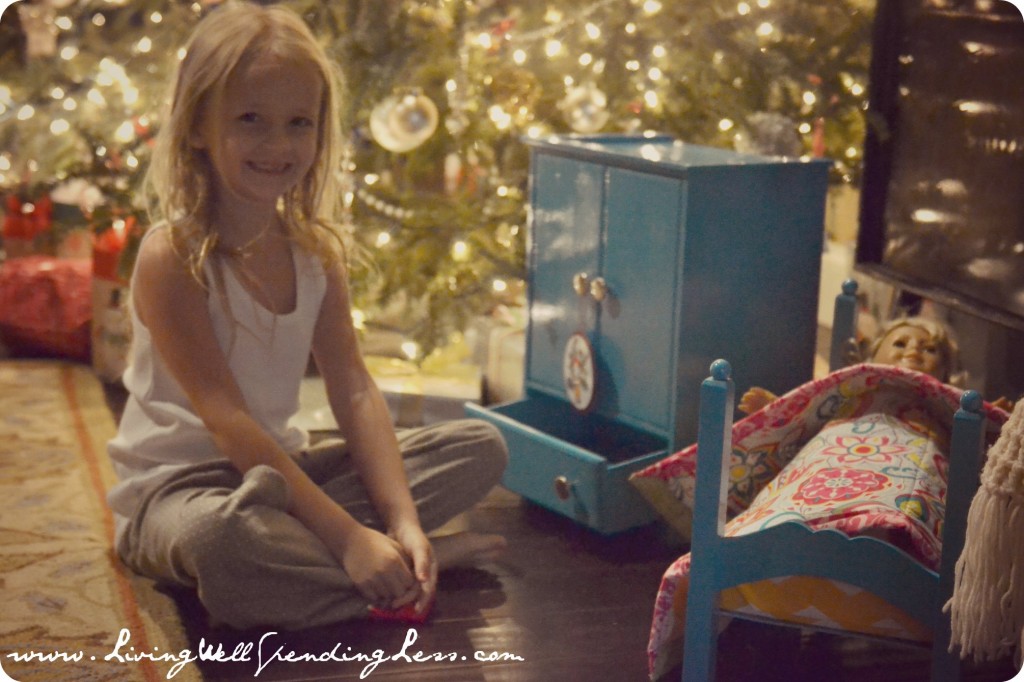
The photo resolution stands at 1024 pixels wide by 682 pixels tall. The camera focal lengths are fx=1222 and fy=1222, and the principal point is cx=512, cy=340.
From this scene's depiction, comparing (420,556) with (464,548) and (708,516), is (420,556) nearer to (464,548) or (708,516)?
(464,548)

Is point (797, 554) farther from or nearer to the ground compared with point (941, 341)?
nearer to the ground

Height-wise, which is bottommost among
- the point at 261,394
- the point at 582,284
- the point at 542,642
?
the point at 542,642

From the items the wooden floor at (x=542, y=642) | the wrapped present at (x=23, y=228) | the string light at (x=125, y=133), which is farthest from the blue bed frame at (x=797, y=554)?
the wrapped present at (x=23, y=228)

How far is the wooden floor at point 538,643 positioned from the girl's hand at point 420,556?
0.13 ft

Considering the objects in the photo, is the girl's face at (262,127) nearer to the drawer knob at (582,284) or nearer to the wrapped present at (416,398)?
the drawer knob at (582,284)

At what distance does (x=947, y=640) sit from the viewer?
1.39 m

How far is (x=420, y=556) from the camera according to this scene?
1694 mm

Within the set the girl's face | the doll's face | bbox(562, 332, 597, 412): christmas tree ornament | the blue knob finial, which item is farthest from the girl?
the doll's face

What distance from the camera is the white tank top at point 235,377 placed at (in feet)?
5.81

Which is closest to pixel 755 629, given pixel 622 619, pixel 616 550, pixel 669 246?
pixel 622 619

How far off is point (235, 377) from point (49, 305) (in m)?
1.31

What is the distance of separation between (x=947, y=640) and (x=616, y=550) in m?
0.67

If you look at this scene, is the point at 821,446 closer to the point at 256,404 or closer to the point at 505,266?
the point at 256,404

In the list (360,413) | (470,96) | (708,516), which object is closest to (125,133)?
(470,96)
